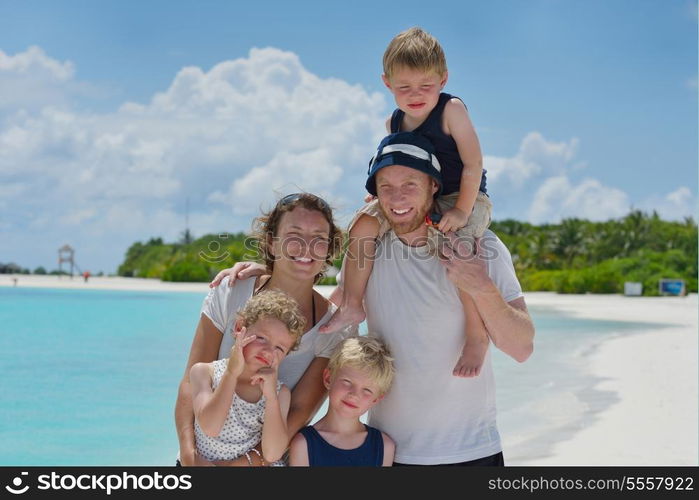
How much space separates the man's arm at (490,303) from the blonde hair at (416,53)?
0.79 metres

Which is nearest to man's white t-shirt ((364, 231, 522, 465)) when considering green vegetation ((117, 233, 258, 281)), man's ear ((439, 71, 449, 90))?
man's ear ((439, 71, 449, 90))

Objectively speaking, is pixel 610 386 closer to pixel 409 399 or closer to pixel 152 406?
pixel 152 406

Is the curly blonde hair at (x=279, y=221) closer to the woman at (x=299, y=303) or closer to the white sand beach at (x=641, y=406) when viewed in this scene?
the woman at (x=299, y=303)

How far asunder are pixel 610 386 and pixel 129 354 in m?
11.5

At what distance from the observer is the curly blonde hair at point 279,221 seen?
2.94 metres

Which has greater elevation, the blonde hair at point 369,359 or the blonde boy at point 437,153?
the blonde boy at point 437,153

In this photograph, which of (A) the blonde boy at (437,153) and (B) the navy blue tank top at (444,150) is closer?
(A) the blonde boy at (437,153)

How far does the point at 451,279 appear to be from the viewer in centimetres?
272

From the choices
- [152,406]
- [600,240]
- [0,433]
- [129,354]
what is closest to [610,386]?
[152,406]

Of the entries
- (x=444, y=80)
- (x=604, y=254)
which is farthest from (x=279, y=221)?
(x=604, y=254)

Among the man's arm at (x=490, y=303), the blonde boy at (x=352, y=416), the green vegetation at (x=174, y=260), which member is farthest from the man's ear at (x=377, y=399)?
the green vegetation at (x=174, y=260)

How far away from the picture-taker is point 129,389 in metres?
13.9

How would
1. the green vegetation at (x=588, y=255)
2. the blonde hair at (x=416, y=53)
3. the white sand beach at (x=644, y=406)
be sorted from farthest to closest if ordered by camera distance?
1. the green vegetation at (x=588, y=255)
2. the white sand beach at (x=644, y=406)
3. the blonde hair at (x=416, y=53)

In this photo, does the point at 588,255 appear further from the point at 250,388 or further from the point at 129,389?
the point at 250,388
